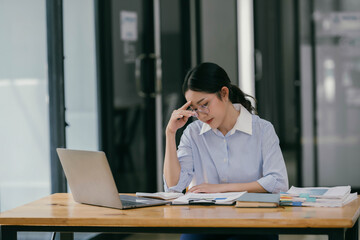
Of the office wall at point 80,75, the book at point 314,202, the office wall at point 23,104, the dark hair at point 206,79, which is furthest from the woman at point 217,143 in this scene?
the office wall at point 80,75

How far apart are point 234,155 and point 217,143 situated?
0.10 m

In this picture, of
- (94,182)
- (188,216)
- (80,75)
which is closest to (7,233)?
(94,182)

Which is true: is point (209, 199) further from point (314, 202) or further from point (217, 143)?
point (217, 143)

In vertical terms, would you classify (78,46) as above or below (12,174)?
above

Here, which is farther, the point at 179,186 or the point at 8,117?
the point at 8,117

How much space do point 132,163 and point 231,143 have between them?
2.30m

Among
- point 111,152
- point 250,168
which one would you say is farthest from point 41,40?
point 250,168

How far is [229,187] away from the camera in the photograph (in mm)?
2525

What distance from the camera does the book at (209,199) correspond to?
224cm

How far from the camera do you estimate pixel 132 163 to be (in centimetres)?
496

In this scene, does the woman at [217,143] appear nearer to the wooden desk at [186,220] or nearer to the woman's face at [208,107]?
the woman's face at [208,107]

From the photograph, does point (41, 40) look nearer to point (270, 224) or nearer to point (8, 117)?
point (8, 117)

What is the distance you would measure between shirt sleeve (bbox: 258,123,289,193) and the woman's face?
0.22m

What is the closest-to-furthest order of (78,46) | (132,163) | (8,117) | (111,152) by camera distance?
(8,117), (78,46), (111,152), (132,163)
